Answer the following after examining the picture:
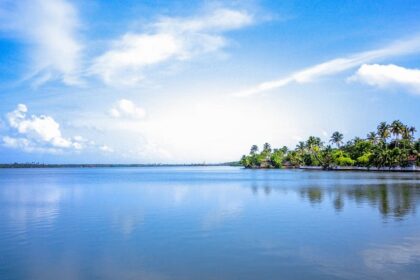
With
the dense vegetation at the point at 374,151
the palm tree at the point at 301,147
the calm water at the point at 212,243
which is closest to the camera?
the calm water at the point at 212,243

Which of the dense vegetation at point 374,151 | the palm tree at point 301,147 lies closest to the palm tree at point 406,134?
the dense vegetation at point 374,151

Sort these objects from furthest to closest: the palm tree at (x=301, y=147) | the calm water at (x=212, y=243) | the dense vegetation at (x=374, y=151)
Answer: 1. the palm tree at (x=301, y=147)
2. the dense vegetation at (x=374, y=151)
3. the calm water at (x=212, y=243)

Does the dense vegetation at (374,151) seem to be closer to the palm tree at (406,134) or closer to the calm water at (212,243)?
the palm tree at (406,134)

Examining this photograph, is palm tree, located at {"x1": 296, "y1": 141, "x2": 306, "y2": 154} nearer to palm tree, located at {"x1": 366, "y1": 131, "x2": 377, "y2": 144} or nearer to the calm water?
palm tree, located at {"x1": 366, "y1": 131, "x2": 377, "y2": 144}

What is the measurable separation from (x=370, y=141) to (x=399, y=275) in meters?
139

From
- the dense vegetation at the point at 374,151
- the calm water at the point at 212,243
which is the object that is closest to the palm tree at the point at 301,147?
the dense vegetation at the point at 374,151

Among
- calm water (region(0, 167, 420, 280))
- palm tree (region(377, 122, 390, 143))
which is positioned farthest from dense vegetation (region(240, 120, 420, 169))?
calm water (region(0, 167, 420, 280))

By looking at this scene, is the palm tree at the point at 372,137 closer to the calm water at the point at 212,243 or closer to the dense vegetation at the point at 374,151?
the dense vegetation at the point at 374,151

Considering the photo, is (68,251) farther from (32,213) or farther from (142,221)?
(32,213)

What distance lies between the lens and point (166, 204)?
36.1 m

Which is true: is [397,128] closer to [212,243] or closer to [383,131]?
[383,131]

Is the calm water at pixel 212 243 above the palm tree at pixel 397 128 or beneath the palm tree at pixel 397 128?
beneath

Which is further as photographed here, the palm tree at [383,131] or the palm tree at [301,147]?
the palm tree at [301,147]

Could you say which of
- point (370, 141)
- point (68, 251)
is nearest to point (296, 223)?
point (68, 251)
